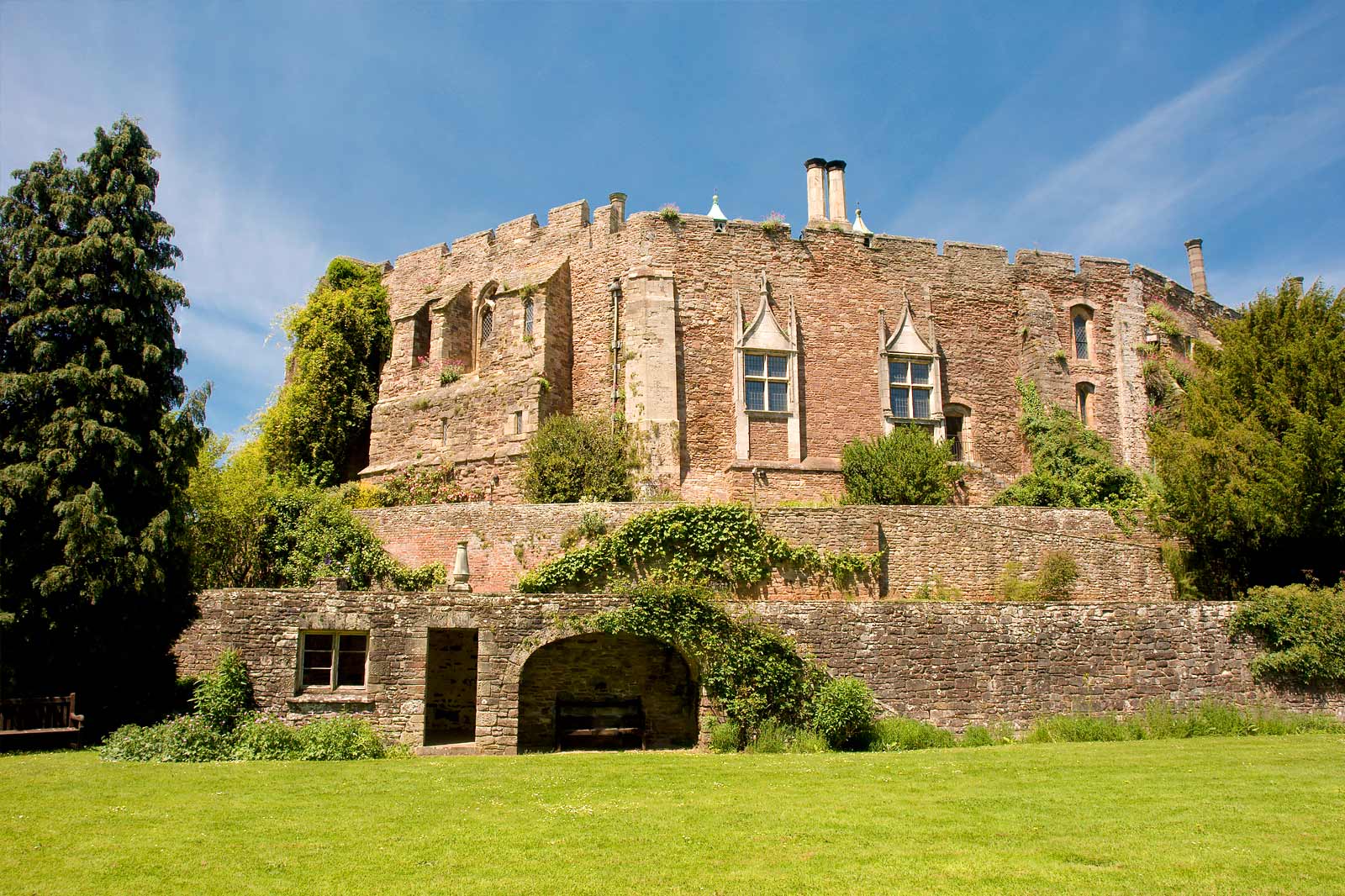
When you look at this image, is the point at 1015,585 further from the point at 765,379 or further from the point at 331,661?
the point at 331,661

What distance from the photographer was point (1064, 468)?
28.4m

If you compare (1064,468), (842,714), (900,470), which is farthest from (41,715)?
(1064,468)

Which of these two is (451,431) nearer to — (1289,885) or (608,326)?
(608,326)

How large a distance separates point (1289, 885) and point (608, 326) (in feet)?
74.8

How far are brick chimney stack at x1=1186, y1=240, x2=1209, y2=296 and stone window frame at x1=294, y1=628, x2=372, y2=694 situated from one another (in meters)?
31.5

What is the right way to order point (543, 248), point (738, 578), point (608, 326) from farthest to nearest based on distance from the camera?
point (543, 248) → point (608, 326) → point (738, 578)

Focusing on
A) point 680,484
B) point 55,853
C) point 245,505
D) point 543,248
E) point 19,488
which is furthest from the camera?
point 543,248

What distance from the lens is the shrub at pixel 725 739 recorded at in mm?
15523

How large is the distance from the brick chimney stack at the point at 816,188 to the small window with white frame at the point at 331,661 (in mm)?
19730

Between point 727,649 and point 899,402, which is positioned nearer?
point 727,649

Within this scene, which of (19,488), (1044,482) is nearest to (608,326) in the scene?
(1044,482)

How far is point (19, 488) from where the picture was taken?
15.8 meters

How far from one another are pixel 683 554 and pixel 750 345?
29.8 ft

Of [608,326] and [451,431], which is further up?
[608,326]
